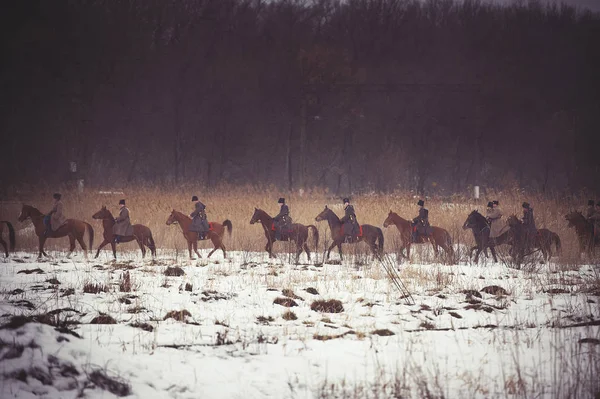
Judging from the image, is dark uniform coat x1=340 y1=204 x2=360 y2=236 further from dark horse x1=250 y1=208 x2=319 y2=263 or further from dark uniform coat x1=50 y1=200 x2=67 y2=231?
dark uniform coat x1=50 y1=200 x2=67 y2=231

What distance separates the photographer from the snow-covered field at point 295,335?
19.3 feet

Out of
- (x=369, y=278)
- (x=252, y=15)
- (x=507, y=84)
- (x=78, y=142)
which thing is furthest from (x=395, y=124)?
(x=369, y=278)

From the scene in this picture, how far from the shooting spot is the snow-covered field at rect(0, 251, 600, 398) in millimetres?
5871

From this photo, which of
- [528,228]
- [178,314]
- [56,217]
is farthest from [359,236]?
[56,217]

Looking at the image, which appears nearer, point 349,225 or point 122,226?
point 122,226

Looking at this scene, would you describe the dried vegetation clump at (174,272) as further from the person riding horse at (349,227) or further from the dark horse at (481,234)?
the dark horse at (481,234)

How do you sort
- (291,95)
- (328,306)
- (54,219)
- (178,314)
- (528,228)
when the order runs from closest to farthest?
(178,314) → (328,306) → (528,228) → (54,219) → (291,95)

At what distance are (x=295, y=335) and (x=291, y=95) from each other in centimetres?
3128

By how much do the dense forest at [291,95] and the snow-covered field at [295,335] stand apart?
928 inches

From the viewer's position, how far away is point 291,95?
124ft

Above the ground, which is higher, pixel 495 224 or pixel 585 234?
pixel 495 224

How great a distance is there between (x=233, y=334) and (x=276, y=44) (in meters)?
40.4

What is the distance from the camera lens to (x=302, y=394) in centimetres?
592

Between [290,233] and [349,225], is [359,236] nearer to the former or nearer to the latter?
[349,225]
